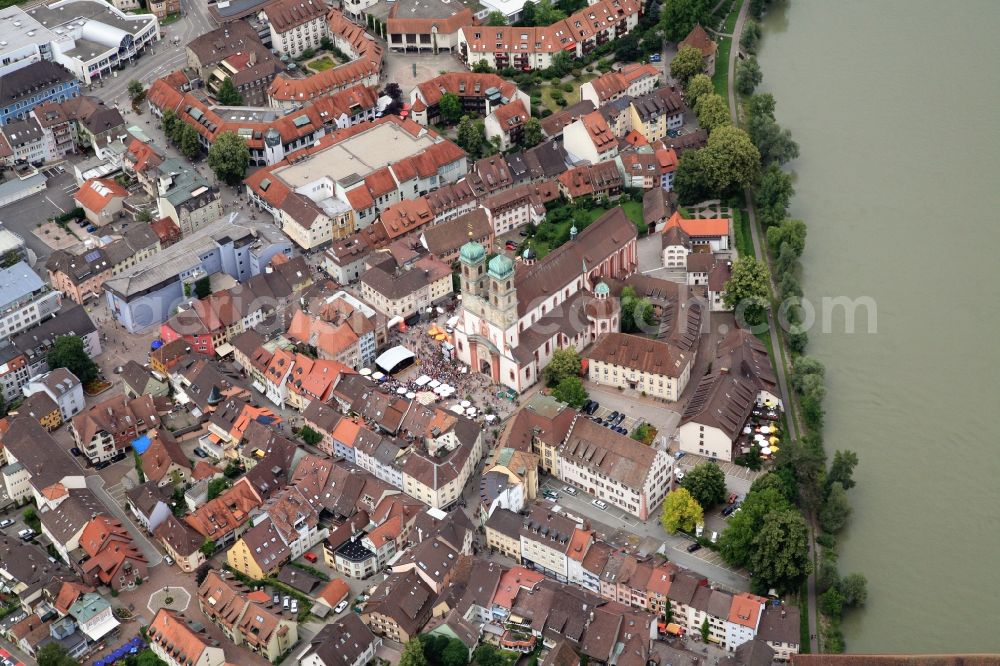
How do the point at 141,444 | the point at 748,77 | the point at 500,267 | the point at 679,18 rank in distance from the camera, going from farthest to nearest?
1. the point at 679,18
2. the point at 748,77
3. the point at 500,267
4. the point at 141,444

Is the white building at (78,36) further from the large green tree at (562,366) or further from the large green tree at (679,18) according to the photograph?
the large green tree at (562,366)

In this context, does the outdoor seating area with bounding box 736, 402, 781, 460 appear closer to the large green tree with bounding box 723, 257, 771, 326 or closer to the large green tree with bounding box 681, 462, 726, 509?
the large green tree with bounding box 681, 462, 726, 509

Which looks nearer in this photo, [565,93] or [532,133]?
[532,133]

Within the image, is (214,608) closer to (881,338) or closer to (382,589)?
(382,589)

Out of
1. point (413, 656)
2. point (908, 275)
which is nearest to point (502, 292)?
point (413, 656)

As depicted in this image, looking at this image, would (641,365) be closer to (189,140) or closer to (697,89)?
(697,89)

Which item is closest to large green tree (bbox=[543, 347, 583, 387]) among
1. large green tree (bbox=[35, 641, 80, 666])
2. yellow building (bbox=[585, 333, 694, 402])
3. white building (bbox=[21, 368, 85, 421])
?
yellow building (bbox=[585, 333, 694, 402])
